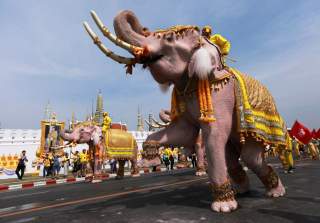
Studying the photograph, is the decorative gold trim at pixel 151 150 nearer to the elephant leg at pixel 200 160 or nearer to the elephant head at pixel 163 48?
the elephant head at pixel 163 48

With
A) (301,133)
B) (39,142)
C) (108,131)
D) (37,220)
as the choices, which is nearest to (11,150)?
(39,142)

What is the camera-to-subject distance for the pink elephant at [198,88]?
404cm

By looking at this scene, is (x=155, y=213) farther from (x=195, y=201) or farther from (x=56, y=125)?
(x=56, y=125)

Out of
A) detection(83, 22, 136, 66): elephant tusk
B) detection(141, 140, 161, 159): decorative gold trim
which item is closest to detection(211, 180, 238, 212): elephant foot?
detection(141, 140, 161, 159): decorative gold trim

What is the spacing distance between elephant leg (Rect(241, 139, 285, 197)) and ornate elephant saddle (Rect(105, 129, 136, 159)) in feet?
29.1

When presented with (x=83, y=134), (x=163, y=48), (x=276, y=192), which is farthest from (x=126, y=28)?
(x=83, y=134)

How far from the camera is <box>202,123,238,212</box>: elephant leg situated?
3.86 m

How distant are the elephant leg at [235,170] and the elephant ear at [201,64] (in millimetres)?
1507

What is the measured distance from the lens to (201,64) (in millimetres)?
4039

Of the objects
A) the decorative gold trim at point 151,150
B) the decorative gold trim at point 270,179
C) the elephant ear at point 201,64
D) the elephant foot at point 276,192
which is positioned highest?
the elephant ear at point 201,64

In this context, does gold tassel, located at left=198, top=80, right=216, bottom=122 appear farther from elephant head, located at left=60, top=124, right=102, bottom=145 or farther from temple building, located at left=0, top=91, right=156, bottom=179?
temple building, located at left=0, top=91, right=156, bottom=179

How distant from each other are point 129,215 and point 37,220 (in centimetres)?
111

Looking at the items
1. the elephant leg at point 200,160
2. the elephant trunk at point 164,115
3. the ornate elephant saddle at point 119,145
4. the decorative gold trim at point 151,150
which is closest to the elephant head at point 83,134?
the ornate elephant saddle at point 119,145

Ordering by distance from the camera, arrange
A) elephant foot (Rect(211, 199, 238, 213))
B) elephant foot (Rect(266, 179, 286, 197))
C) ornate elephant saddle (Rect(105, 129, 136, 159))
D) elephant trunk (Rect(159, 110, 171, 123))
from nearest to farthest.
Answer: elephant foot (Rect(211, 199, 238, 213)), elephant foot (Rect(266, 179, 286, 197)), elephant trunk (Rect(159, 110, 171, 123)), ornate elephant saddle (Rect(105, 129, 136, 159))
